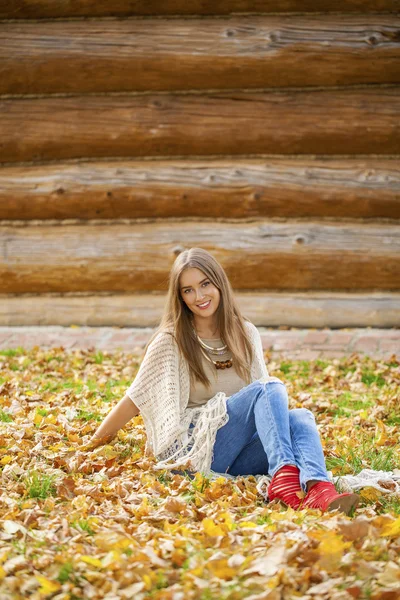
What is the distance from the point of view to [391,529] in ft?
9.36

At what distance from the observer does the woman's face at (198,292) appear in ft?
12.7

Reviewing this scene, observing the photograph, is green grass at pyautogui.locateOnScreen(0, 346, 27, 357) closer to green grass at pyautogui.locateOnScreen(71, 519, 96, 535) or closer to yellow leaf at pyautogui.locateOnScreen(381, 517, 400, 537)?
green grass at pyautogui.locateOnScreen(71, 519, 96, 535)

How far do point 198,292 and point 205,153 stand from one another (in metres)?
3.73

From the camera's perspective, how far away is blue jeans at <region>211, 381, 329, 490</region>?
344 centimetres

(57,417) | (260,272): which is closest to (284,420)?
(57,417)

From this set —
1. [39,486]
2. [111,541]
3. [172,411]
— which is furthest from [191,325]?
[111,541]

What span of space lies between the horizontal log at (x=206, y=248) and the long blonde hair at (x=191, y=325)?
3.31 m

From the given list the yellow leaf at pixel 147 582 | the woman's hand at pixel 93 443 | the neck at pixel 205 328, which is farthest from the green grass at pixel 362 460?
the yellow leaf at pixel 147 582

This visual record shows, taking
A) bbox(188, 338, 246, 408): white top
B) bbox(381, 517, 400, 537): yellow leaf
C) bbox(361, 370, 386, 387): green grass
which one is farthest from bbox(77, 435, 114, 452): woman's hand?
bbox(361, 370, 386, 387): green grass

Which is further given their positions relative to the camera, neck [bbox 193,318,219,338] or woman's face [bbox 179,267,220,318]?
neck [bbox 193,318,219,338]

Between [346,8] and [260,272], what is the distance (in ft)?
8.39

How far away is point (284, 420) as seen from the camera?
351cm

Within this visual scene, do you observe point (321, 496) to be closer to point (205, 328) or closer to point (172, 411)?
point (172, 411)

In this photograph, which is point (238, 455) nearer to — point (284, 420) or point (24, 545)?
point (284, 420)
